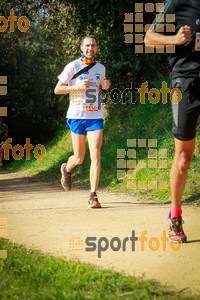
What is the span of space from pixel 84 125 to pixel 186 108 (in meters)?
2.90

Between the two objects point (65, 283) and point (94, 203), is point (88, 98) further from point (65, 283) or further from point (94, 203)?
point (65, 283)

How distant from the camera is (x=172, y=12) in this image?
4551 mm

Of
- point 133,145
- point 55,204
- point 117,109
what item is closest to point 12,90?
point 117,109

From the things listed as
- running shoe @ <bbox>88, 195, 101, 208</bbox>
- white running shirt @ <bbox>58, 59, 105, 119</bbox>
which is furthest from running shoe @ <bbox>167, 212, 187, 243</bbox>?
white running shirt @ <bbox>58, 59, 105, 119</bbox>

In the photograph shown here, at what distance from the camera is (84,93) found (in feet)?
22.9

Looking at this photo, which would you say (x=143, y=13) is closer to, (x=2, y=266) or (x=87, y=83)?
(x=87, y=83)

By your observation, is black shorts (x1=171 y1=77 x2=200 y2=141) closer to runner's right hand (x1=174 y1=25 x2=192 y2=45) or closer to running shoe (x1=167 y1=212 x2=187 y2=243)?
runner's right hand (x1=174 y1=25 x2=192 y2=45)

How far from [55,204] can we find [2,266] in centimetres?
363

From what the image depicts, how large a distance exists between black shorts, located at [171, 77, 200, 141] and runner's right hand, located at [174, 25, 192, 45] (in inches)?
13.7

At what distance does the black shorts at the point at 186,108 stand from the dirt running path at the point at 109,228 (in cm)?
102

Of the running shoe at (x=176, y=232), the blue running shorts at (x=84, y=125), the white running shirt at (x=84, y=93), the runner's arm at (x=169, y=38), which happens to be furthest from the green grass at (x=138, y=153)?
the runner's arm at (x=169, y=38)

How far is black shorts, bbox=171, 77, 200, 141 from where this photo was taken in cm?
443

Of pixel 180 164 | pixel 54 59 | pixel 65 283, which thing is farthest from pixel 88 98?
pixel 54 59

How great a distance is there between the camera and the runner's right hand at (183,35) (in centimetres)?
429
